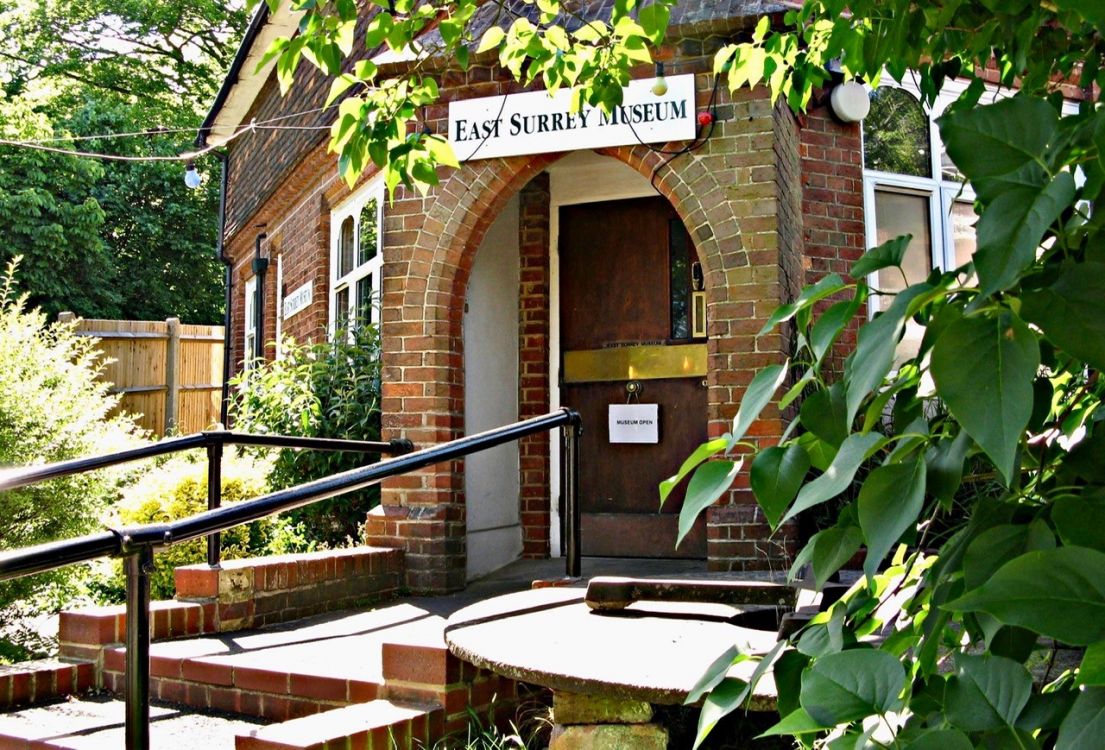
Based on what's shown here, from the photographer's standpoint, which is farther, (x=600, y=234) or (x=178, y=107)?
(x=178, y=107)

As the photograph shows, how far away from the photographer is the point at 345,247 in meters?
10.3

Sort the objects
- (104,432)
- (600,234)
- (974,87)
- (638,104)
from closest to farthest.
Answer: (974,87), (638,104), (600,234), (104,432)

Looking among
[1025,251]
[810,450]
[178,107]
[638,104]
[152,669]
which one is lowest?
[152,669]

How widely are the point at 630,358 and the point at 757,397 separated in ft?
21.8

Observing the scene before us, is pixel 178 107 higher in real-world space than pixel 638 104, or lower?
higher

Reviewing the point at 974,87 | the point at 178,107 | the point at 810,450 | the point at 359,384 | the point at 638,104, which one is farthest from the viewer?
the point at 178,107

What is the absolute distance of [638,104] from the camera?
651cm

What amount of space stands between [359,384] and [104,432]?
2.48 meters

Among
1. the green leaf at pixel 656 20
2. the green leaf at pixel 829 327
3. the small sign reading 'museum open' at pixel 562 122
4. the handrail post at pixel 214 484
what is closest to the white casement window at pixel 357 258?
the small sign reading 'museum open' at pixel 562 122

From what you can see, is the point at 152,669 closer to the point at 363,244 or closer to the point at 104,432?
the point at 104,432

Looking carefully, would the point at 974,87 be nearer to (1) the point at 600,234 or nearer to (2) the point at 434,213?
(2) the point at 434,213

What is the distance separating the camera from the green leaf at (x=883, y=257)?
3.09 ft

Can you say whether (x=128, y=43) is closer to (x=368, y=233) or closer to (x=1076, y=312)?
(x=368, y=233)

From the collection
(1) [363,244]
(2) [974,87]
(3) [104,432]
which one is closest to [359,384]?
(1) [363,244]
